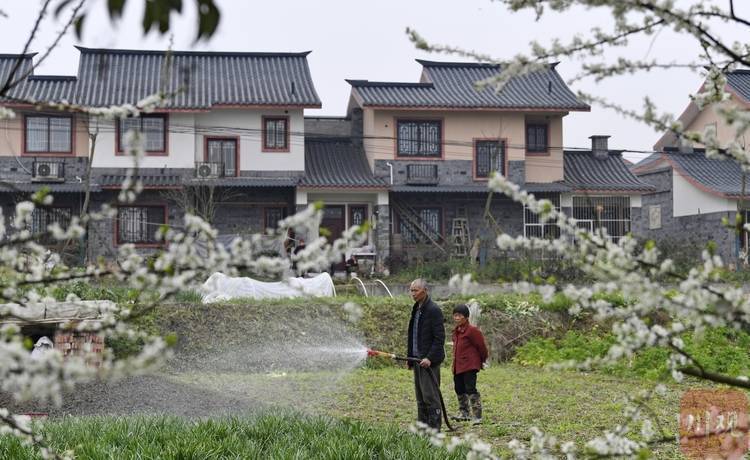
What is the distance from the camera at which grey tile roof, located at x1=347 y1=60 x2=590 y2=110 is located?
30.2 metres

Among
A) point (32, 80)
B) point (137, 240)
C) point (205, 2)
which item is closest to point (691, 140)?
point (205, 2)

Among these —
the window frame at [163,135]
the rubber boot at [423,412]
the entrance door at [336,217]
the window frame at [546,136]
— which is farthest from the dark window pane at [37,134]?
the rubber boot at [423,412]

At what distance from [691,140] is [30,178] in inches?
1096

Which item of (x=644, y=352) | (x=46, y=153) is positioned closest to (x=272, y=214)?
(x=46, y=153)

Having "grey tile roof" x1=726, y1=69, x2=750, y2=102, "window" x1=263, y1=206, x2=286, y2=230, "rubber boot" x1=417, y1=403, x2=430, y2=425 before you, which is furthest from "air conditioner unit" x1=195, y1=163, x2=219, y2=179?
"rubber boot" x1=417, y1=403, x2=430, y2=425

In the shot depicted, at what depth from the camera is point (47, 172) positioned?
2841 cm

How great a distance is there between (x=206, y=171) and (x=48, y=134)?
5051 millimetres

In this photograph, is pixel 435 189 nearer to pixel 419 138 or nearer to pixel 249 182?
pixel 419 138

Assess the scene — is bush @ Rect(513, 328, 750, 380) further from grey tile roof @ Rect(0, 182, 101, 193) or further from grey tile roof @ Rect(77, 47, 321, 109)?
grey tile roof @ Rect(0, 182, 101, 193)

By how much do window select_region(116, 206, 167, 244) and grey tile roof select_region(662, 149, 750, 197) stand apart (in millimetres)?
18400

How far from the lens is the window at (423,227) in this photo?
3033 centimetres

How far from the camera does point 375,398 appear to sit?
43.3 feet

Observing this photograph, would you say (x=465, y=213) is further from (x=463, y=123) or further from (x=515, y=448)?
(x=515, y=448)

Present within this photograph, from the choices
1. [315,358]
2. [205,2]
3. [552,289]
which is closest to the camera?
[205,2]
